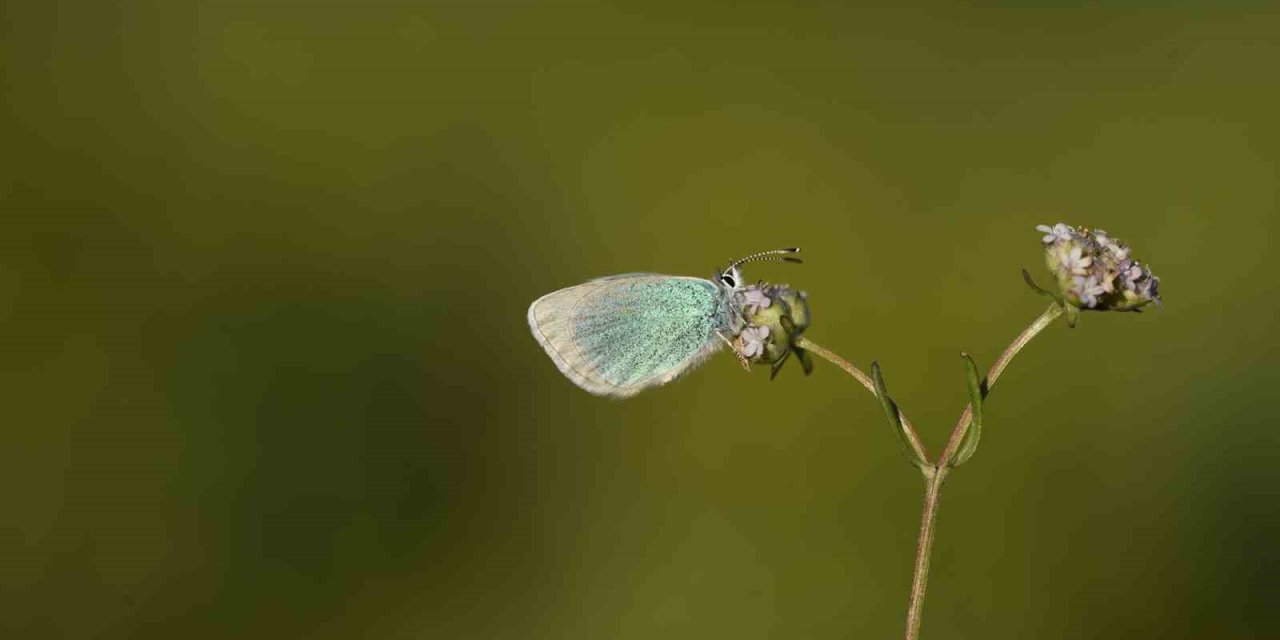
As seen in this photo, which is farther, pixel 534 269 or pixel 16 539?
pixel 534 269

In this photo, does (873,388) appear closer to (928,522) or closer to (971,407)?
(971,407)

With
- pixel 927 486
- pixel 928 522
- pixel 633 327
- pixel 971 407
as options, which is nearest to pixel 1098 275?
pixel 971 407

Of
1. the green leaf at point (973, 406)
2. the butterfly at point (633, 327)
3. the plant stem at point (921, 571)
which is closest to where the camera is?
the plant stem at point (921, 571)

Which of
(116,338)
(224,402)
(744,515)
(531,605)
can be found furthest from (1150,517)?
(116,338)

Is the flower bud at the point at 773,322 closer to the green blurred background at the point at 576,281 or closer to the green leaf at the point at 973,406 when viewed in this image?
the green leaf at the point at 973,406

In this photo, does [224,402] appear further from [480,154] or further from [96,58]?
[96,58]

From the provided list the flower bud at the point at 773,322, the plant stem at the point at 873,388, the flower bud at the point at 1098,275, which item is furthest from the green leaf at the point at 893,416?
the flower bud at the point at 1098,275

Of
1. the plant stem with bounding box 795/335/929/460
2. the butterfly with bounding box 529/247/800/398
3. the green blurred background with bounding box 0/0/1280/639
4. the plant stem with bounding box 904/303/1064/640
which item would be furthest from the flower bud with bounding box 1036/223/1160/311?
the green blurred background with bounding box 0/0/1280/639
